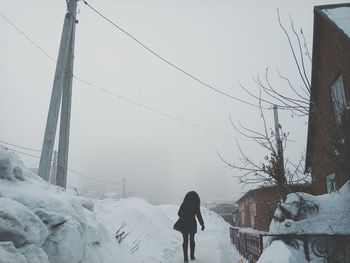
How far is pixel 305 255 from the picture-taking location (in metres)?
4.59

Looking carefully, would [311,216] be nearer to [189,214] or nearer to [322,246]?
[322,246]

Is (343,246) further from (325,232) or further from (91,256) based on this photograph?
(91,256)

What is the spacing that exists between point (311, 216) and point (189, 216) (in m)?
4.21

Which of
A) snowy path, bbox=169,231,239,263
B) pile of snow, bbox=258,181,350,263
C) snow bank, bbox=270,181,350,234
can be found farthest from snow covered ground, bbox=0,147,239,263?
snow bank, bbox=270,181,350,234

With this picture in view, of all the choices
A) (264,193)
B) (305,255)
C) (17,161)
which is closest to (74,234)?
(17,161)

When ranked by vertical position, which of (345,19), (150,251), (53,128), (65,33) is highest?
(345,19)

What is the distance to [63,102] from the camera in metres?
9.55

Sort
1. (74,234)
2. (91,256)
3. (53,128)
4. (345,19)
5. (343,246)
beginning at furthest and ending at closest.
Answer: (345,19) < (53,128) < (91,256) < (74,234) < (343,246)

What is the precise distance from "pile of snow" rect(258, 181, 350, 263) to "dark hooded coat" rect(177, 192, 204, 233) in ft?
12.0

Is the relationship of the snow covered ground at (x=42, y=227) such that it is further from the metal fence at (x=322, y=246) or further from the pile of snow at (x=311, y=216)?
the metal fence at (x=322, y=246)

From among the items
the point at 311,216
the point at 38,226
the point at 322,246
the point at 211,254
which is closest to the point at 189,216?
the point at 211,254

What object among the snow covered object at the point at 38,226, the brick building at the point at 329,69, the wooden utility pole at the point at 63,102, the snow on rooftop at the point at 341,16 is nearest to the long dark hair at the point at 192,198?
the snow covered object at the point at 38,226

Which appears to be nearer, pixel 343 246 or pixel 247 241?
pixel 343 246

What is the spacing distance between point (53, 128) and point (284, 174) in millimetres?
5438
